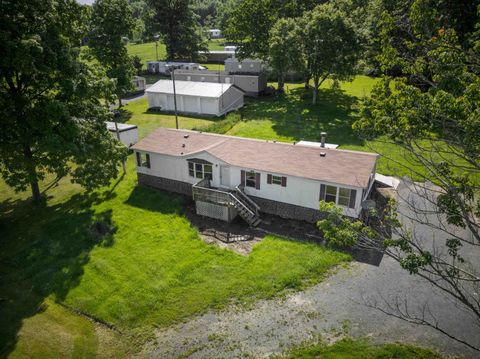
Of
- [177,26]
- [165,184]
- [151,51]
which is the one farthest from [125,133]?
[151,51]

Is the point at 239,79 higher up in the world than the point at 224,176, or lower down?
higher up

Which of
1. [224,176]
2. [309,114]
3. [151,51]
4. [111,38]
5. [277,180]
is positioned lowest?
[309,114]

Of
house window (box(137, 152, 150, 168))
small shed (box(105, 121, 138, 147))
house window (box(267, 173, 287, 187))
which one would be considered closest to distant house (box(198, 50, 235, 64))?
small shed (box(105, 121, 138, 147))

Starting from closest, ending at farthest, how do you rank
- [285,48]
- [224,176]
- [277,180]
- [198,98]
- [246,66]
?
[277,180], [224,176], [198,98], [285,48], [246,66]

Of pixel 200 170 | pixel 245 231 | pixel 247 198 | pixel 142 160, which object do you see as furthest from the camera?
pixel 142 160

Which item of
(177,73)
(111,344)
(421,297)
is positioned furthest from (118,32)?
(421,297)

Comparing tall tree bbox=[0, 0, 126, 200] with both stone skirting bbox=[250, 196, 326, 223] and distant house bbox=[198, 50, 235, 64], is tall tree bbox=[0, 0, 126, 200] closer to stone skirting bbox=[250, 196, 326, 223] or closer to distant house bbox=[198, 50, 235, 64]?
stone skirting bbox=[250, 196, 326, 223]

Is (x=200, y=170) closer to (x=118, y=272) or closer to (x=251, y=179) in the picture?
(x=251, y=179)
